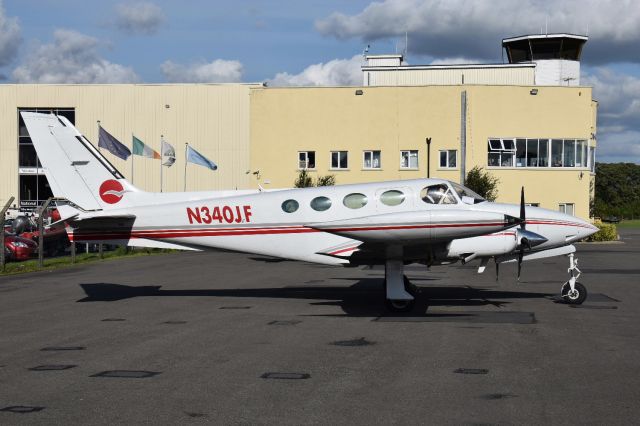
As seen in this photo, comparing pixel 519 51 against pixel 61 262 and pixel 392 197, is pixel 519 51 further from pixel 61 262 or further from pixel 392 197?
pixel 392 197

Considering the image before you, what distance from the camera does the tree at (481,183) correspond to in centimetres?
5444

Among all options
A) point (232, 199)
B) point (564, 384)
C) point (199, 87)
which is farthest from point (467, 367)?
point (199, 87)

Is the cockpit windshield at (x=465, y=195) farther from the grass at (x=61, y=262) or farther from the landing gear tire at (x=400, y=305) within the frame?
the grass at (x=61, y=262)

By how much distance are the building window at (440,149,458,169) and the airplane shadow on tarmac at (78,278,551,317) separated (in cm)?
3587

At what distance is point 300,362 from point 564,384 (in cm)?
371

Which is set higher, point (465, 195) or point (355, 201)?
point (465, 195)

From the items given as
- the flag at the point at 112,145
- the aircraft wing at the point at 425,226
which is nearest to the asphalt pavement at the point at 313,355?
the aircraft wing at the point at 425,226

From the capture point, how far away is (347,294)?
21156 millimetres

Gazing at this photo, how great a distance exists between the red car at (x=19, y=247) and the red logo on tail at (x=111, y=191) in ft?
54.0

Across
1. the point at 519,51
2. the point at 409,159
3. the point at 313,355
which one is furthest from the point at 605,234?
the point at 313,355

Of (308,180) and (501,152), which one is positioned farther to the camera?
(501,152)

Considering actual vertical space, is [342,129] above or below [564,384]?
above

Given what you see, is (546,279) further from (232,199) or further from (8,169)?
(8,169)

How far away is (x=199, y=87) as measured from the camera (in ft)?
208
